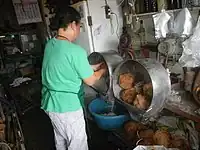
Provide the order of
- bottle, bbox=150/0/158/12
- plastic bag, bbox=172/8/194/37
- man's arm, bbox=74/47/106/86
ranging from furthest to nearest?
bottle, bbox=150/0/158/12 < plastic bag, bbox=172/8/194/37 < man's arm, bbox=74/47/106/86

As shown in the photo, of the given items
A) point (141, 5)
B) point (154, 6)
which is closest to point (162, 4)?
point (154, 6)

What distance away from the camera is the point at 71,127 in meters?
1.69

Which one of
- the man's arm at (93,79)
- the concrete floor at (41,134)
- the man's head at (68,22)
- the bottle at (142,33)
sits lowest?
the concrete floor at (41,134)

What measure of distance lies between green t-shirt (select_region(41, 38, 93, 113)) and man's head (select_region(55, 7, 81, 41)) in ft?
0.28

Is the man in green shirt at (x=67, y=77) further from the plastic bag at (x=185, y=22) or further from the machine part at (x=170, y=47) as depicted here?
the plastic bag at (x=185, y=22)

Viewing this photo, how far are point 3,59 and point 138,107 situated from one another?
2.90m

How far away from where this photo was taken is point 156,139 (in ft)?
5.46

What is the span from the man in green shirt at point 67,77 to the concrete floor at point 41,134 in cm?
67

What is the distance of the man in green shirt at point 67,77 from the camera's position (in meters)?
1.50

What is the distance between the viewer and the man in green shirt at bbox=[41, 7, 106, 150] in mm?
1496

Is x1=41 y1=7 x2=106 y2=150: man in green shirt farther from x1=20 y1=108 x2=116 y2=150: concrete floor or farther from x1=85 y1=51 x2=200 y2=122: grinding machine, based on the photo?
x1=20 y1=108 x2=116 y2=150: concrete floor

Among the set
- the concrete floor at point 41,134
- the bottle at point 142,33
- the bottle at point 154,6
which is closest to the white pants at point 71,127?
the concrete floor at point 41,134

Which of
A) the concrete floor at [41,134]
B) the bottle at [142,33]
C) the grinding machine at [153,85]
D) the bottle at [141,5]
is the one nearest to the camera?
the grinding machine at [153,85]

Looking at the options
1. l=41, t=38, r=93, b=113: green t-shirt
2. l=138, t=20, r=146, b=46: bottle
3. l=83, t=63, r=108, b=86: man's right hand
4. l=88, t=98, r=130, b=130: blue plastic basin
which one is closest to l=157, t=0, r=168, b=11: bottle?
l=138, t=20, r=146, b=46: bottle
